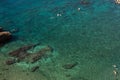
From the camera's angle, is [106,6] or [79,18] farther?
[106,6]

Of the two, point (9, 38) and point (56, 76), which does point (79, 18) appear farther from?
point (56, 76)

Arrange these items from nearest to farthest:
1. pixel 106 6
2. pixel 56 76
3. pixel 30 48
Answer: pixel 56 76 → pixel 30 48 → pixel 106 6

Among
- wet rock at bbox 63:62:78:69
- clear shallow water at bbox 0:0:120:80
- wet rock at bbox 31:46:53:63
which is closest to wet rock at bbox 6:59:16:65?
clear shallow water at bbox 0:0:120:80

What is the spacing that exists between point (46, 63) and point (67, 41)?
5783 mm

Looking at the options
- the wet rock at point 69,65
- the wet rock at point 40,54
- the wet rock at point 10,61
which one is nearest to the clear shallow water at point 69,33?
the wet rock at point 69,65

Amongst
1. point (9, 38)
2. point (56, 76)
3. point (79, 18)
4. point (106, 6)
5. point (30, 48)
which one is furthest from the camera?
point (106, 6)

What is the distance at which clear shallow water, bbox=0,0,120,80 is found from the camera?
29.5 meters

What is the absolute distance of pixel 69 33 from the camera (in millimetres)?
38156

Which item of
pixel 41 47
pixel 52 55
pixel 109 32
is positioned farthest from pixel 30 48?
pixel 109 32

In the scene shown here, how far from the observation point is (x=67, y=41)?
118 ft

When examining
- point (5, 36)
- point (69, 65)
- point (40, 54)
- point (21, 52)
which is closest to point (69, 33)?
point (40, 54)

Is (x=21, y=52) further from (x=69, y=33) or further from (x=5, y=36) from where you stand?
(x=69, y=33)

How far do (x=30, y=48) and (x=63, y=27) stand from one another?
7351 millimetres

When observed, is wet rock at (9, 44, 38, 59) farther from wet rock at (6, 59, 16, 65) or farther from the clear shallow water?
the clear shallow water
